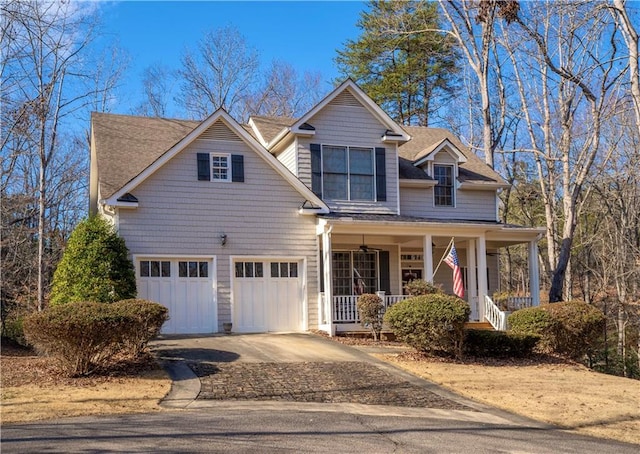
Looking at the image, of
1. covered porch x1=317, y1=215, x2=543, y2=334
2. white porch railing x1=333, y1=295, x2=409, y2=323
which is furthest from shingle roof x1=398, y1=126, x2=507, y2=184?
white porch railing x1=333, y1=295, x2=409, y2=323

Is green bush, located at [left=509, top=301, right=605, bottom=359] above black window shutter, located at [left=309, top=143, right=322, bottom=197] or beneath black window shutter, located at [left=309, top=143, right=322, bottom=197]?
beneath

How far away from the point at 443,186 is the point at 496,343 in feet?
26.2

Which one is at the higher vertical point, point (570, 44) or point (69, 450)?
point (570, 44)

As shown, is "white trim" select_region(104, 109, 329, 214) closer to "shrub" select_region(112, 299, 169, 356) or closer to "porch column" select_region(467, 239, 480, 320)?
"shrub" select_region(112, 299, 169, 356)

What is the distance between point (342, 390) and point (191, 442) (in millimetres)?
5056

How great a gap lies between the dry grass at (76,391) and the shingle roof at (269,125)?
1125cm

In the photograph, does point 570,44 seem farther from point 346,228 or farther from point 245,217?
point 245,217

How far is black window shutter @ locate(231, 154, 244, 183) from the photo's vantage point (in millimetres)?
19859

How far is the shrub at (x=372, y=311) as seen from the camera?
19.1 meters

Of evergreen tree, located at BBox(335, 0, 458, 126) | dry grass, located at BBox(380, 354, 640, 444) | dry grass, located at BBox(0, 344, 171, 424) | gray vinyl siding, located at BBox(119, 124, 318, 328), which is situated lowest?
dry grass, located at BBox(380, 354, 640, 444)

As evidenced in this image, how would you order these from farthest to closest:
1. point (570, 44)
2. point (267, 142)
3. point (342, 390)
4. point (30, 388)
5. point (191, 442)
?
point (570, 44) → point (267, 142) → point (342, 390) → point (30, 388) → point (191, 442)

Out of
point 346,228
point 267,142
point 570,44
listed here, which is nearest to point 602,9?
point 570,44

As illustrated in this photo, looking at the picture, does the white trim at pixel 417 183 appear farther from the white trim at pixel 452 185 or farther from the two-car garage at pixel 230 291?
the two-car garage at pixel 230 291

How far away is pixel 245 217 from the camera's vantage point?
65.2 feet
